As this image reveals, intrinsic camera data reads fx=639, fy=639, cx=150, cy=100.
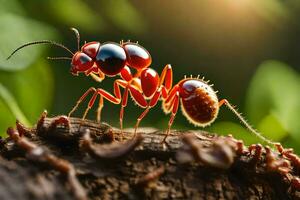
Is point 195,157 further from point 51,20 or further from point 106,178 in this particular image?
point 51,20

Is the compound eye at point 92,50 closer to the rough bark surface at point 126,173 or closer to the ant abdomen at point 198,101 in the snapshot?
the ant abdomen at point 198,101

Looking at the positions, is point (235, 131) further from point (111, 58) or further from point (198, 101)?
point (111, 58)

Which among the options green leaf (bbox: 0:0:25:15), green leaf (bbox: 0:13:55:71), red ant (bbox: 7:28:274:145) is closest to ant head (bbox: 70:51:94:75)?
red ant (bbox: 7:28:274:145)

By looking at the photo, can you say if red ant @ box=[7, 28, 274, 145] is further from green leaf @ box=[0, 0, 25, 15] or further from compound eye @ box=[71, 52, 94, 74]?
green leaf @ box=[0, 0, 25, 15]

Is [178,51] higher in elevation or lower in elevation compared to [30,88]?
higher

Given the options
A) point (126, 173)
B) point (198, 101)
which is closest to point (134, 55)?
point (198, 101)
